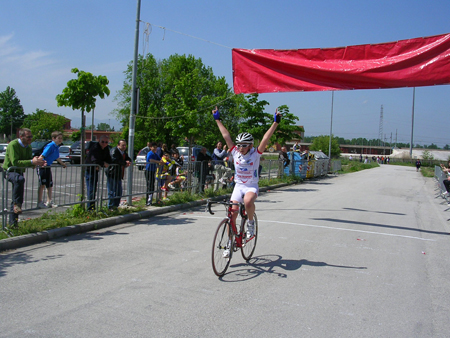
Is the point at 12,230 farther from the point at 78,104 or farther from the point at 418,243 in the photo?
the point at 418,243

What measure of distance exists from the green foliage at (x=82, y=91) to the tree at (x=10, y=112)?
83.2 metres

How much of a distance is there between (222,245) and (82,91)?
5408 mm

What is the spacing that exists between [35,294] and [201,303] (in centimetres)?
199

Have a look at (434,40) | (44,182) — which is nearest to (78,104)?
(44,182)

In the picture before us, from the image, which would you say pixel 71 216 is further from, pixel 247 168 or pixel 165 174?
pixel 247 168

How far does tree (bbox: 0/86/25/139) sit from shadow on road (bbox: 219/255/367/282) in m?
87.8

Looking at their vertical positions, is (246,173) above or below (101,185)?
above

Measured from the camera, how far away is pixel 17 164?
709 cm

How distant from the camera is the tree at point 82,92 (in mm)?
8633

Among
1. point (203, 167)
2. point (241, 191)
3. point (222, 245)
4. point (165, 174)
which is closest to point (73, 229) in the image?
point (222, 245)

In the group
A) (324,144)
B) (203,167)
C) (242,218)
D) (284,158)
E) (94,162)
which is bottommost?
(242,218)

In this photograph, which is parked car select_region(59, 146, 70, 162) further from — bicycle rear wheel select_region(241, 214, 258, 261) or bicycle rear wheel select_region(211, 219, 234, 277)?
bicycle rear wheel select_region(211, 219, 234, 277)

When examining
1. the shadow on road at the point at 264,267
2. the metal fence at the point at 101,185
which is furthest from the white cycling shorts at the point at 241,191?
the metal fence at the point at 101,185

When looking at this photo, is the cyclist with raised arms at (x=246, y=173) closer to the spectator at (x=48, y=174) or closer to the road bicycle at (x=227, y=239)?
the road bicycle at (x=227, y=239)
